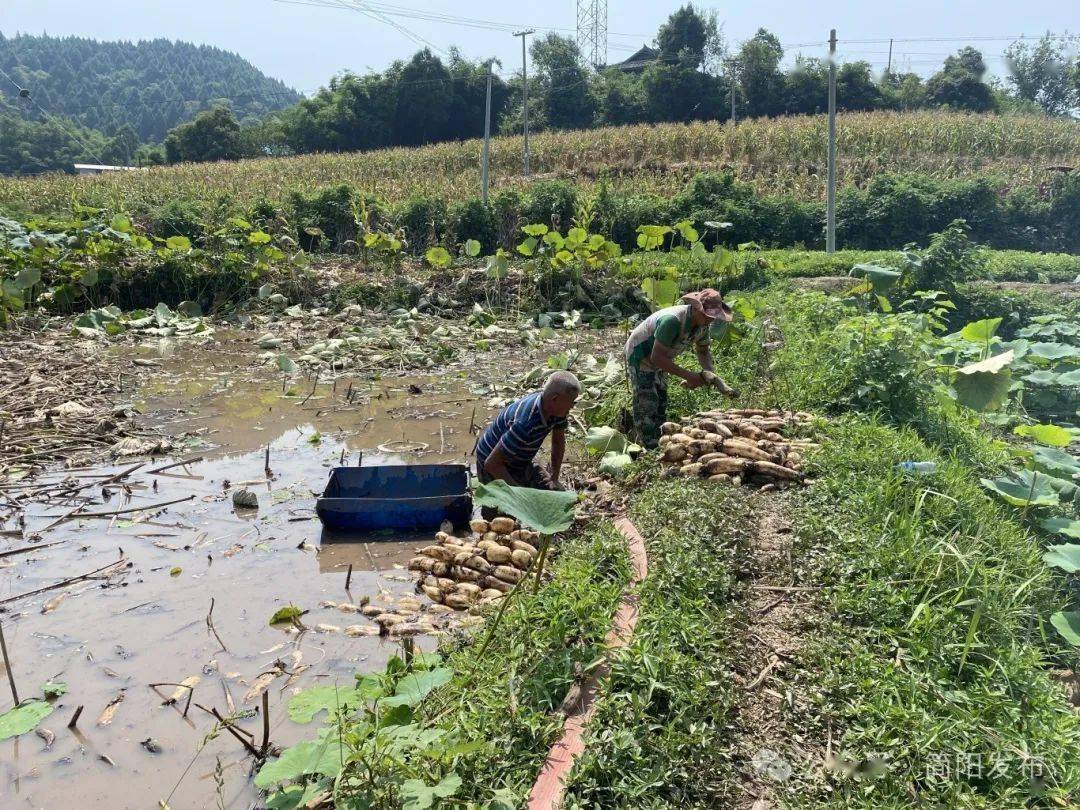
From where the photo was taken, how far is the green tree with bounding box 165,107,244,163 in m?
47.6

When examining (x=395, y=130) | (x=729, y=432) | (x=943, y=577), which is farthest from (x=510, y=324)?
(x=395, y=130)

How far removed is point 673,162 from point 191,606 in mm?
26967

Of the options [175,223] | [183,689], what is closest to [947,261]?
[183,689]

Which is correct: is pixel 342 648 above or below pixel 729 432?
below

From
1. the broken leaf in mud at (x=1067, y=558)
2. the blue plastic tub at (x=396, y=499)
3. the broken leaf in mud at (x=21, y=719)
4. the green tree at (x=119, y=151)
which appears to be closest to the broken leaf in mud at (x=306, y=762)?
the broken leaf in mud at (x=21, y=719)

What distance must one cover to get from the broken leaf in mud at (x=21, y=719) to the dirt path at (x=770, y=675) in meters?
2.69

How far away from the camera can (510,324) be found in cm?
1266

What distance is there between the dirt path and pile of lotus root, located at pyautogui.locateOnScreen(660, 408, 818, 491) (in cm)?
62

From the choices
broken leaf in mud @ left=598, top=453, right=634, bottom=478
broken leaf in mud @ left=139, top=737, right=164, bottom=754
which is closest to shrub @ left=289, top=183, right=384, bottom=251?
broken leaf in mud @ left=598, top=453, right=634, bottom=478

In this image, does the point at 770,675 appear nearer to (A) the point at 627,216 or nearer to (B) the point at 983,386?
(B) the point at 983,386

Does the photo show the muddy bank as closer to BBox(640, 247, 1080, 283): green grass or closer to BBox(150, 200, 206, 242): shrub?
BBox(640, 247, 1080, 283): green grass

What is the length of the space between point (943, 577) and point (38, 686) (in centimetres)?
442

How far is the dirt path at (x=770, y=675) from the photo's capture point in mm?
2588

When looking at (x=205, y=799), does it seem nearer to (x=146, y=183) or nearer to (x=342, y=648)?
(x=342, y=648)
